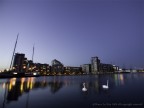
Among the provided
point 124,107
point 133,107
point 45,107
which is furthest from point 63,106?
point 133,107

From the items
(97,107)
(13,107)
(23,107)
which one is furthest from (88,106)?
(13,107)

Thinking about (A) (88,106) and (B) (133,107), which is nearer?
(B) (133,107)

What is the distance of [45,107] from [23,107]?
3599mm

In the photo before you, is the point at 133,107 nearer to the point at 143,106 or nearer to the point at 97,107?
the point at 143,106

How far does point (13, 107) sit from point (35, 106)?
3449 mm

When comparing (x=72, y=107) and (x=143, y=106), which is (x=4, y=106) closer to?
(x=72, y=107)

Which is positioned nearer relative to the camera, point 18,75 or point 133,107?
point 133,107

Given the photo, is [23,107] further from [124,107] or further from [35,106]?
[124,107]

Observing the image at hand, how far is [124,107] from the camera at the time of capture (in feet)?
67.2

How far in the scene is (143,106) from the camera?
2111 cm

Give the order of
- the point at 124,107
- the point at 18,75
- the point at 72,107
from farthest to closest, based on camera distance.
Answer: the point at 18,75 < the point at 72,107 < the point at 124,107

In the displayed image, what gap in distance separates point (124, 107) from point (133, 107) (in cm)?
149

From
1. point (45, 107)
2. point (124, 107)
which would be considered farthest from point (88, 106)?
point (45, 107)

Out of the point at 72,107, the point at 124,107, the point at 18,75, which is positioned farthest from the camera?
the point at 18,75
